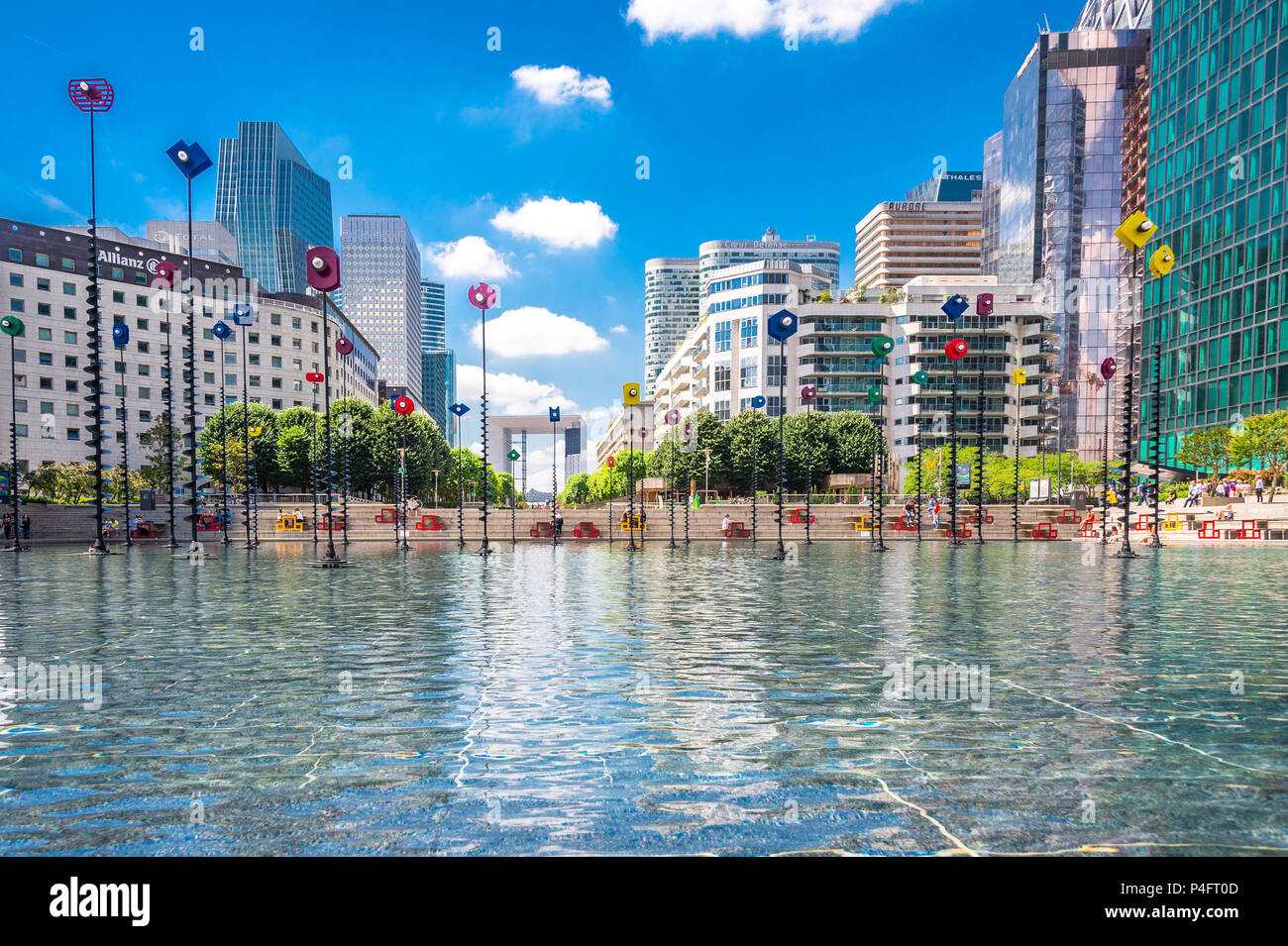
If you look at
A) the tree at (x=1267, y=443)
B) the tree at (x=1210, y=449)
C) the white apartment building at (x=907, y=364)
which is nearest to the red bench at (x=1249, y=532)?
the tree at (x=1267, y=443)

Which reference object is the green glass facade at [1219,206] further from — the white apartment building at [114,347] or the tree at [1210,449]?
the white apartment building at [114,347]

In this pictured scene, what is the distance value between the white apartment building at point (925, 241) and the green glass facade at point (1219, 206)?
97.1 m

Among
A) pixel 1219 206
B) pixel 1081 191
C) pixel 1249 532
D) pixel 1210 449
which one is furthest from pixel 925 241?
pixel 1249 532

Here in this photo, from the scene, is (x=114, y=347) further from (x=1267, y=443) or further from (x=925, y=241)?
(x=925, y=241)

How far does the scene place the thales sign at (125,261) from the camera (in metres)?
100

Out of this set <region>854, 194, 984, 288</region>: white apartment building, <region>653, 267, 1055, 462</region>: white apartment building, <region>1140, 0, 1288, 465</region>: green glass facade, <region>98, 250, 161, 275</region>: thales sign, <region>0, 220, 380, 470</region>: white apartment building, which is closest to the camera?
<region>1140, 0, 1288, 465</region>: green glass facade

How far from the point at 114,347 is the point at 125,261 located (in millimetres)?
12155

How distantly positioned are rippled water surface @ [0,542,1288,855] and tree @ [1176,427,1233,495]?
51.5 meters

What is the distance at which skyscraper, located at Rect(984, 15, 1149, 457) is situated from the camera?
117312mm

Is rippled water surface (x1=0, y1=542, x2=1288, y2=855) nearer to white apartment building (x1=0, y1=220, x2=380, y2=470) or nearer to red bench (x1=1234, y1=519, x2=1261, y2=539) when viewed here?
red bench (x1=1234, y1=519, x2=1261, y2=539)

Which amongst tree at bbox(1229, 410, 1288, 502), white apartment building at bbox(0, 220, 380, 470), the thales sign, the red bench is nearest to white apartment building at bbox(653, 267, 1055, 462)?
tree at bbox(1229, 410, 1288, 502)

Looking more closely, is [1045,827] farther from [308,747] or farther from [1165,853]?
[308,747]

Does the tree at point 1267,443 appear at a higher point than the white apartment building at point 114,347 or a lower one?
lower

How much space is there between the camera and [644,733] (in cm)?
677
